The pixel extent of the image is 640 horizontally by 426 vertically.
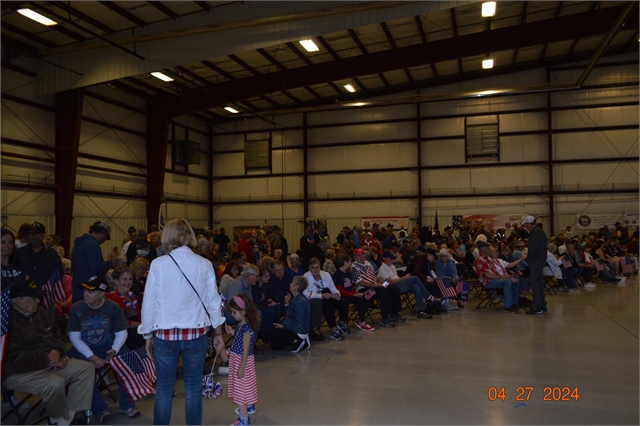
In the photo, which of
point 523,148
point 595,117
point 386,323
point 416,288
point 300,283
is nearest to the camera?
point 300,283

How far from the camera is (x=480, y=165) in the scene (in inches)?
658

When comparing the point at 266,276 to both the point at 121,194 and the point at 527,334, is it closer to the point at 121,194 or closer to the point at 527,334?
the point at 527,334

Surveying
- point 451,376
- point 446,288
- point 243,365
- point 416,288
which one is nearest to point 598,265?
point 446,288

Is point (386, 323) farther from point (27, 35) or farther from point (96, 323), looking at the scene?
point (27, 35)

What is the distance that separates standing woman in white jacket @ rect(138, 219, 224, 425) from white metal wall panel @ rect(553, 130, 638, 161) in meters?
16.3

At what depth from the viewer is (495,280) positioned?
7.95 metres

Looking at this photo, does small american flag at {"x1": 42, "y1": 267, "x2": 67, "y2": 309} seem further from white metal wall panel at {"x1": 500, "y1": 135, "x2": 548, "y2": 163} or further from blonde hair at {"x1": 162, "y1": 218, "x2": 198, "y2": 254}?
white metal wall panel at {"x1": 500, "y1": 135, "x2": 548, "y2": 163}

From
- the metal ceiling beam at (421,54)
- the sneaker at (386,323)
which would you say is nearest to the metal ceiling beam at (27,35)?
the metal ceiling beam at (421,54)

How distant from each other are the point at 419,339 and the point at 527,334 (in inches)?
55.0

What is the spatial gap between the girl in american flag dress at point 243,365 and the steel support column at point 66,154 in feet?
34.5

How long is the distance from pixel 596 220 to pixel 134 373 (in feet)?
52.8

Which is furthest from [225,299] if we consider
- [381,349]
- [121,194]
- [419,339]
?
[121,194]

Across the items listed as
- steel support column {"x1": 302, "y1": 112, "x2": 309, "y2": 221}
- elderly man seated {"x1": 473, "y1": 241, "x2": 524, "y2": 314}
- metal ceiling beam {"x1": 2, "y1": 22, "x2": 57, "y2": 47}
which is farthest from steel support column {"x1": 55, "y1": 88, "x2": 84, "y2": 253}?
elderly man seated {"x1": 473, "y1": 241, "x2": 524, "y2": 314}
